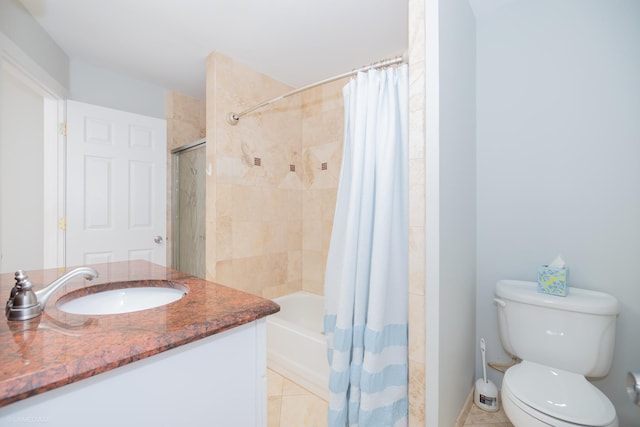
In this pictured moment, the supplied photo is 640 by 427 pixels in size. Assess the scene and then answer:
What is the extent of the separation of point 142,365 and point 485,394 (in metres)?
1.84

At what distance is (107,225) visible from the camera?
235 cm

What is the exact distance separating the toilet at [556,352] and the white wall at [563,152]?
0.18 m

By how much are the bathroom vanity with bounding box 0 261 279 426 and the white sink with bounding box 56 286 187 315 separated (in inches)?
2.8

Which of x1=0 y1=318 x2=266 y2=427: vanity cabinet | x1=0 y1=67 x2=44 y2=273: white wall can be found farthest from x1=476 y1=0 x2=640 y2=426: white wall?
x1=0 y1=67 x2=44 y2=273: white wall

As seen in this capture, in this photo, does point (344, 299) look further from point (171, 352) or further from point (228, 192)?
point (228, 192)

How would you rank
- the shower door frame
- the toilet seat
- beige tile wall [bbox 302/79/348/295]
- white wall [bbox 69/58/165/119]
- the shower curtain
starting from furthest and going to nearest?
the shower door frame
beige tile wall [bbox 302/79/348/295]
white wall [bbox 69/58/165/119]
the shower curtain
the toilet seat

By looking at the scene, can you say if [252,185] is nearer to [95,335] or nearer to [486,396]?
[95,335]

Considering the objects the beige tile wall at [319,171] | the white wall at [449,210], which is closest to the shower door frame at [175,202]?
the beige tile wall at [319,171]

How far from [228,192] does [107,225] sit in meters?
1.13

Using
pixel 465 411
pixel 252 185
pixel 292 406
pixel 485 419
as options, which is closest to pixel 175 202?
pixel 252 185

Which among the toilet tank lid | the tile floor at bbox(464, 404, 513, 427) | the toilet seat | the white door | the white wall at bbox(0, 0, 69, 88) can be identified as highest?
the white wall at bbox(0, 0, 69, 88)

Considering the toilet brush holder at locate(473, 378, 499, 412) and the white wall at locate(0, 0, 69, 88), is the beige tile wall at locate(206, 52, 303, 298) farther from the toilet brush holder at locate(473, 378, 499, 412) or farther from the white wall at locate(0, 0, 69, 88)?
the toilet brush holder at locate(473, 378, 499, 412)

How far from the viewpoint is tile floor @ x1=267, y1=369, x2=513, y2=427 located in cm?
153

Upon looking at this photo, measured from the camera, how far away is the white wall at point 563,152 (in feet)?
4.54
